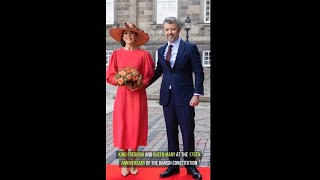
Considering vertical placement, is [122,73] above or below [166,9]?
below

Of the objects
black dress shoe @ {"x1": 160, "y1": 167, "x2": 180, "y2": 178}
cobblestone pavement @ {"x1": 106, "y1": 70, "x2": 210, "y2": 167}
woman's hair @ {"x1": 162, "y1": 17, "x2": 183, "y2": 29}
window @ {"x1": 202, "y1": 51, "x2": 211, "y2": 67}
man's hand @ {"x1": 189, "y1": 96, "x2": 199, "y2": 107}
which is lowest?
black dress shoe @ {"x1": 160, "y1": 167, "x2": 180, "y2": 178}

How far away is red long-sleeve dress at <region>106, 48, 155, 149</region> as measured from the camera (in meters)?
3.47

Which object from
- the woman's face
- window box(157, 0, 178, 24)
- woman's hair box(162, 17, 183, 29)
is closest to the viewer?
woman's hair box(162, 17, 183, 29)

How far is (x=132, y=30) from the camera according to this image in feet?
11.2

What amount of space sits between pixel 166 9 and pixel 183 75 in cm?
66

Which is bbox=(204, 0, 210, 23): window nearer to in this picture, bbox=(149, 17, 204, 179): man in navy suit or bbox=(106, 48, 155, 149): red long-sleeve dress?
bbox=(149, 17, 204, 179): man in navy suit

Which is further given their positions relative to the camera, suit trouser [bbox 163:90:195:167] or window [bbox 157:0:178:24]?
window [bbox 157:0:178:24]

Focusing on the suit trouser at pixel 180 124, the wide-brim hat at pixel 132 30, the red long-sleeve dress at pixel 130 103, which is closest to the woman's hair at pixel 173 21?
the wide-brim hat at pixel 132 30

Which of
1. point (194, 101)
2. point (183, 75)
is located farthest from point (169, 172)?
point (183, 75)

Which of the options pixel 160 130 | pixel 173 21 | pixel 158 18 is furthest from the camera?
pixel 160 130

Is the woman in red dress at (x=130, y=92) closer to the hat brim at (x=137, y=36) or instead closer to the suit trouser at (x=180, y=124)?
the hat brim at (x=137, y=36)

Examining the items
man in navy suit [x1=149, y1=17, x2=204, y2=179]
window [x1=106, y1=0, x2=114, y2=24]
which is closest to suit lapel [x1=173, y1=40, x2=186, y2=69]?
man in navy suit [x1=149, y1=17, x2=204, y2=179]

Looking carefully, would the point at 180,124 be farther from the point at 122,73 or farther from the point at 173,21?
the point at 173,21

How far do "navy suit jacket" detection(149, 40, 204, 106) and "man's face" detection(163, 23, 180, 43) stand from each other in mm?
72
